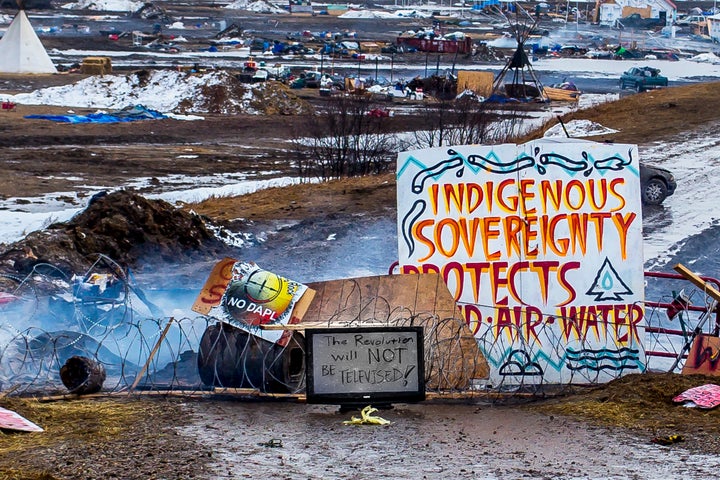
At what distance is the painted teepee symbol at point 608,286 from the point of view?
11.3 meters

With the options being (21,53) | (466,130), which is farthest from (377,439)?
(21,53)

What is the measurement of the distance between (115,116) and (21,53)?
20.8 m

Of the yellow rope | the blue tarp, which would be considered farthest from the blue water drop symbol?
the blue tarp

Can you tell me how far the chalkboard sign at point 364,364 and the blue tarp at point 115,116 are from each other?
34.8 m

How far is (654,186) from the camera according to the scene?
22656mm

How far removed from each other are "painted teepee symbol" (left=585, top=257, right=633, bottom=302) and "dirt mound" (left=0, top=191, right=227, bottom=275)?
27.6 feet

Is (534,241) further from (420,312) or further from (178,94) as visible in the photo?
(178,94)

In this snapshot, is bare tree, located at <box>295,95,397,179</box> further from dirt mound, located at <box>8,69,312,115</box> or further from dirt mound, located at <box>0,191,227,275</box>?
dirt mound, located at <box>8,69,312,115</box>

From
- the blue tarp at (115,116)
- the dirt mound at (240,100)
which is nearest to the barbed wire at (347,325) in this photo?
the blue tarp at (115,116)

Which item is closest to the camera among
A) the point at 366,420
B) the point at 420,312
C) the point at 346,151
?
the point at 366,420

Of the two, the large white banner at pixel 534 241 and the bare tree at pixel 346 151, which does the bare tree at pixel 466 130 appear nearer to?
the bare tree at pixel 346 151

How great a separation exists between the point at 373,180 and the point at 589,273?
47.1 feet

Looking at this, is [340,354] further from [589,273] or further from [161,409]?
[589,273]

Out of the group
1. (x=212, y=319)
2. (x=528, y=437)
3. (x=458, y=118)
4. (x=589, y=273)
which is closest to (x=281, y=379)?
(x=212, y=319)
